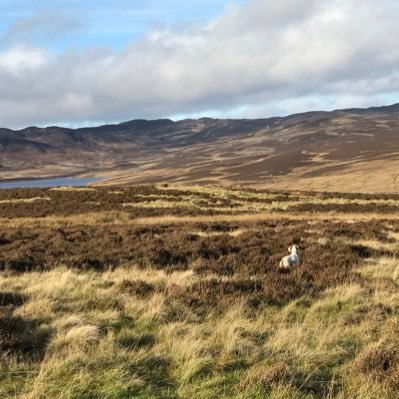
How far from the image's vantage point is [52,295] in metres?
8.48

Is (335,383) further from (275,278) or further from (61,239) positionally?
(61,239)

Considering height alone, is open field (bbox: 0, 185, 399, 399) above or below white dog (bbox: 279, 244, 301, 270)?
above

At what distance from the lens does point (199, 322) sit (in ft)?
23.5

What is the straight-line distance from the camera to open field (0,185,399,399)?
4898 mm

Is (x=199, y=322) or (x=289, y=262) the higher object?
(x=199, y=322)

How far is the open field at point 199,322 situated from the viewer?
193 inches

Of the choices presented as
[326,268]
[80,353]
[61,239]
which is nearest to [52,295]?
[80,353]

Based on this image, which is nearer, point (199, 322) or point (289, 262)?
point (199, 322)

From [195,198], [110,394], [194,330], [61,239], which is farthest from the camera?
[195,198]

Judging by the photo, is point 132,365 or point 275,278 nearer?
point 132,365

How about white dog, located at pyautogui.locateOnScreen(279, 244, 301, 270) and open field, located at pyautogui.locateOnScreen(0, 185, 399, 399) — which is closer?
open field, located at pyautogui.locateOnScreen(0, 185, 399, 399)

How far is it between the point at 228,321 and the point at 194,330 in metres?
0.76

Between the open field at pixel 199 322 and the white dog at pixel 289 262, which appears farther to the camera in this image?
the white dog at pixel 289 262

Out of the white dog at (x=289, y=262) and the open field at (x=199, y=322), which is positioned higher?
the open field at (x=199, y=322)
